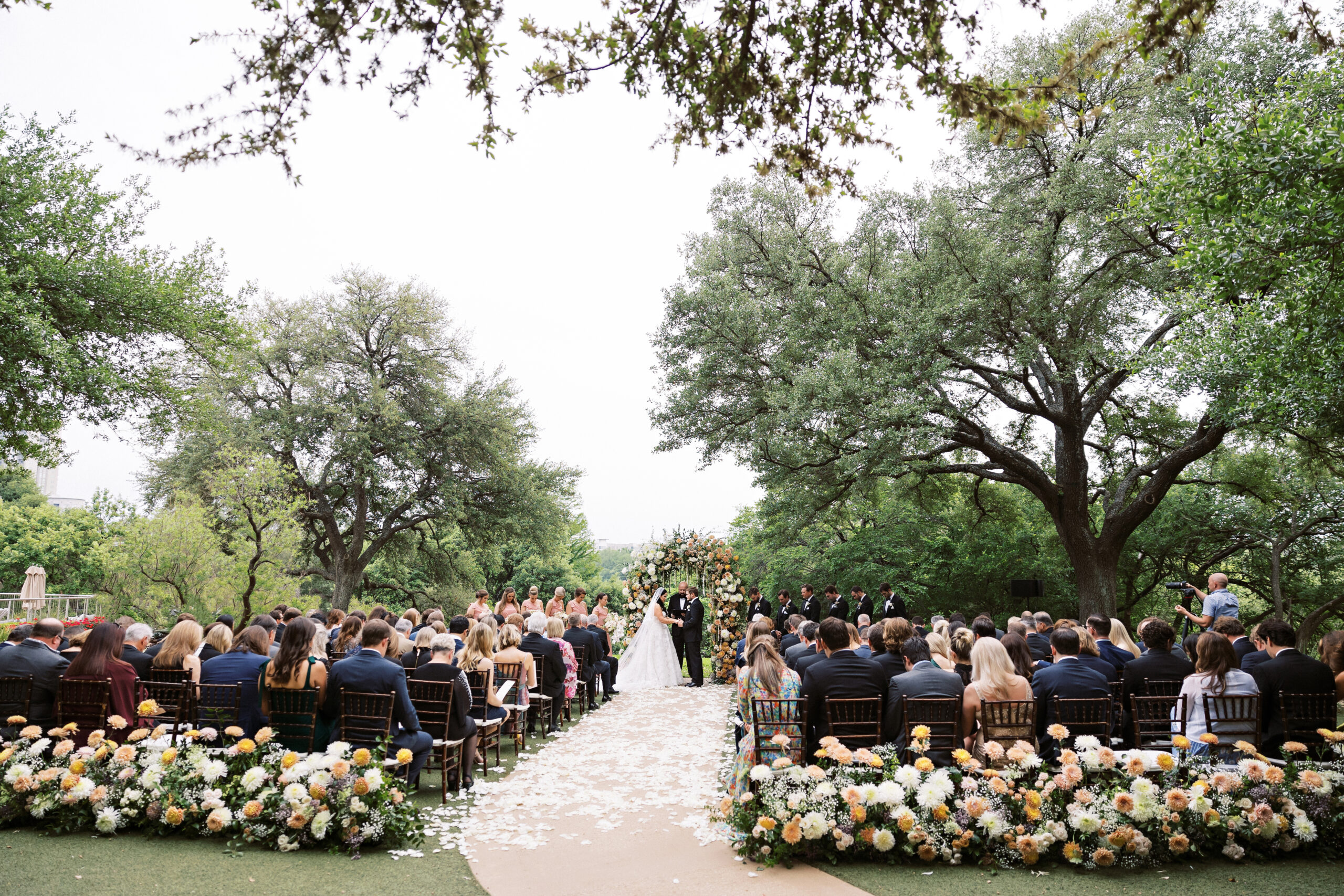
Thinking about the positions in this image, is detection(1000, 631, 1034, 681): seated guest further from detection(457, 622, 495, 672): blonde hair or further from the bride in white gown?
the bride in white gown

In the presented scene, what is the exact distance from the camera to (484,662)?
743 centimetres

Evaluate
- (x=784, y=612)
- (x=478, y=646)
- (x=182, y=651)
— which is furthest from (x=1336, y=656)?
(x=182, y=651)

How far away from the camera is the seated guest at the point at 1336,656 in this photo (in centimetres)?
582

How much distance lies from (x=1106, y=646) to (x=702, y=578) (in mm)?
9039

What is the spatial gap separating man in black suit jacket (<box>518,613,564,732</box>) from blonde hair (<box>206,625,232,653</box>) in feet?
10.2

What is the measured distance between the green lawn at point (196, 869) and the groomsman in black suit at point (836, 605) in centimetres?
898

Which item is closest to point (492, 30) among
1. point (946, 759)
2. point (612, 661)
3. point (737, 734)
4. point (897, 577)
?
point (946, 759)

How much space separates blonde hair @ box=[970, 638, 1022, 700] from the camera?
5.61 metres

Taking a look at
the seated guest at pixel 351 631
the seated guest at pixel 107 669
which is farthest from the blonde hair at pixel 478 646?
the seated guest at pixel 107 669

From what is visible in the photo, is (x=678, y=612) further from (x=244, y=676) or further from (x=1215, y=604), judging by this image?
(x=244, y=676)

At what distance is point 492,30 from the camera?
4039mm

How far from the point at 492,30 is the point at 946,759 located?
5.43 meters

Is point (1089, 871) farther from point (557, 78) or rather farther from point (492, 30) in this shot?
point (492, 30)

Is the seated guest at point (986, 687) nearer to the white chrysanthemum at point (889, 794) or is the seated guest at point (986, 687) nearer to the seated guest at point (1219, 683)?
the white chrysanthemum at point (889, 794)
